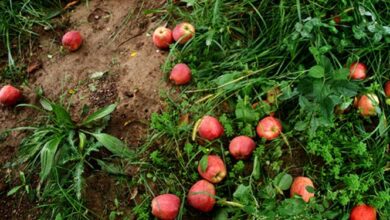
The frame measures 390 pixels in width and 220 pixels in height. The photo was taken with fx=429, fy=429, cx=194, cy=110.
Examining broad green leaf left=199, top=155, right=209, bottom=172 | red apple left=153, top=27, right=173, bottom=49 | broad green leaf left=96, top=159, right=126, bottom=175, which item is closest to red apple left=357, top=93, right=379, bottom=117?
broad green leaf left=199, top=155, right=209, bottom=172

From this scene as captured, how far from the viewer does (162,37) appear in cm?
262

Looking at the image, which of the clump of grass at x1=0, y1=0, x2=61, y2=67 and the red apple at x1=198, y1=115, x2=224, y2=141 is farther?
the clump of grass at x1=0, y1=0, x2=61, y2=67

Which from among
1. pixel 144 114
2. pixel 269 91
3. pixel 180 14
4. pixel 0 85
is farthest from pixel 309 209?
pixel 0 85

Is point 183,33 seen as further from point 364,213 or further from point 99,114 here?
point 364,213

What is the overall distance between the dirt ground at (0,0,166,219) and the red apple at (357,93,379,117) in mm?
1100

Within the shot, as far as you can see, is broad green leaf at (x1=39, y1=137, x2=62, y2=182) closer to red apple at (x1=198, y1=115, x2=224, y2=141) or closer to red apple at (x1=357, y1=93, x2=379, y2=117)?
red apple at (x1=198, y1=115, x2=224, y2=141)

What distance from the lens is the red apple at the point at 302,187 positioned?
2.05 meters

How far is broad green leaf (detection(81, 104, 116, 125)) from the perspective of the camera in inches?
93.6

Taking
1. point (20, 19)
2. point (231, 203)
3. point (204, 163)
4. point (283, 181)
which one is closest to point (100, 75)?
point (20, 19)

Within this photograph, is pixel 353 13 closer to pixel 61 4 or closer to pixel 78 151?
pixel 78 151

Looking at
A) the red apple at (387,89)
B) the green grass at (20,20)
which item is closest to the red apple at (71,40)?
the green grass at (20,20)

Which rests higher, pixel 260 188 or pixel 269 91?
pixel 269 91

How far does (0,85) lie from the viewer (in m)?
2.78

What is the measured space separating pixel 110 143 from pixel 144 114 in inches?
10.8
